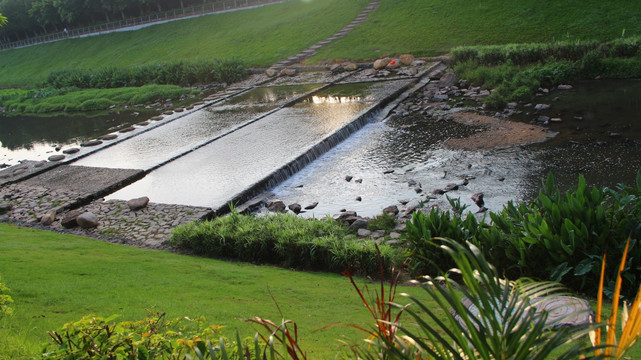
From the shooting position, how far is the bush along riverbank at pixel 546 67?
16781mm

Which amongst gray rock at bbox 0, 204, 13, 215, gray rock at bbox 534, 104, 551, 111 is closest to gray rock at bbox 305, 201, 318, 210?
gray rock at bbox 0, 204, 13, 215

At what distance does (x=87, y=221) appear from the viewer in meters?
9.86

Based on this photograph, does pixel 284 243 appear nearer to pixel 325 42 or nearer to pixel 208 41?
pixel 325 42

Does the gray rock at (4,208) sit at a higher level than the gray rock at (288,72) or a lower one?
lower

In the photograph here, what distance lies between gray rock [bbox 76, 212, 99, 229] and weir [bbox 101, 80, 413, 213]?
4.97 ft

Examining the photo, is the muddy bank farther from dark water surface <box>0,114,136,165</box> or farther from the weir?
dark water surface <box>0,114,136,165</box>

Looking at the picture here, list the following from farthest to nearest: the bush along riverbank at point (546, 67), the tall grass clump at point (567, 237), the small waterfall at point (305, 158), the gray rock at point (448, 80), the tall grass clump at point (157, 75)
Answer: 1. the tall grass clump at point (157, 75)
2. the gray rock at point (448, 80)
3. the bush along riverbank at point (546, 67)
4. the small waterfall at point (305, 158)
5. the tall grass clump at point (567, 237)

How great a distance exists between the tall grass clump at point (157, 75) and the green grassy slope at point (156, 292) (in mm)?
21408

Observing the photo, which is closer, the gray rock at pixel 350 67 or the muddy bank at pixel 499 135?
the muddy bank at pixel 499 135

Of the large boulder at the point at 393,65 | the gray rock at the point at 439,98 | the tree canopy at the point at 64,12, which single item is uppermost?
the tree canopy at the point at 64,12

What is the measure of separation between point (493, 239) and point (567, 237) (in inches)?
35.7

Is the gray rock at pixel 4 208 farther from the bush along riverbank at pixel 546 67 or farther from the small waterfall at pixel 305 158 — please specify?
the bush along riverbank at pixel 546 67

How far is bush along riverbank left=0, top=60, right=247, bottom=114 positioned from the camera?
1031 inches

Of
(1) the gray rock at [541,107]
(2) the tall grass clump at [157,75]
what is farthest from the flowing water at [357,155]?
(2) the tall grass clump at [157,75]
